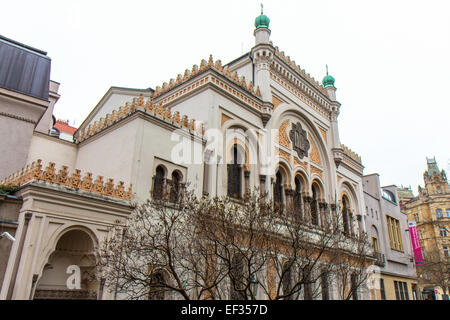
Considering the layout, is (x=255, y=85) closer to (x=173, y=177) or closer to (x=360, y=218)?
(x=173, y=177)

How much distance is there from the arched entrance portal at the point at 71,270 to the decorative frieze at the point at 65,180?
4.61 ft

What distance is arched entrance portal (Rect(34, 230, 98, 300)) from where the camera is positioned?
33.8ft

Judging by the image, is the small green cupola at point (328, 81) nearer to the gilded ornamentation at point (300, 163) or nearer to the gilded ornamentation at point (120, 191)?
the gilded ornamentation at point (300, 163)

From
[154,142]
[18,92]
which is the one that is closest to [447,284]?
[154,142]

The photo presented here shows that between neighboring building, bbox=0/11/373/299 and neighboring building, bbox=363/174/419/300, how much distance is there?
3.32 m

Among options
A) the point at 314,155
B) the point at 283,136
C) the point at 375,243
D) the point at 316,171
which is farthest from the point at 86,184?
the point at 375,243

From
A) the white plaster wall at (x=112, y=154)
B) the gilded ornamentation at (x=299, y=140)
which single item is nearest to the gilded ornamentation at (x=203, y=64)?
the white plaster wall at (x=112, y=154)

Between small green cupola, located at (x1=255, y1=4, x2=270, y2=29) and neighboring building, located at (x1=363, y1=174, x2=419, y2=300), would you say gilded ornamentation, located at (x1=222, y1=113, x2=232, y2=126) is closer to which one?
small green cupola, located at (x1=255, y1=4, x2=270, y2=29)

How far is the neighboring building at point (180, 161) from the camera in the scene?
9766 mm

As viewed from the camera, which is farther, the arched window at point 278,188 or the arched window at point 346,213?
the arched window at point 346,213

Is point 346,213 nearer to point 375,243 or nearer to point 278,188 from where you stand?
point 375,243

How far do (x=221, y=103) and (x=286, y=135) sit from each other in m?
5.27
